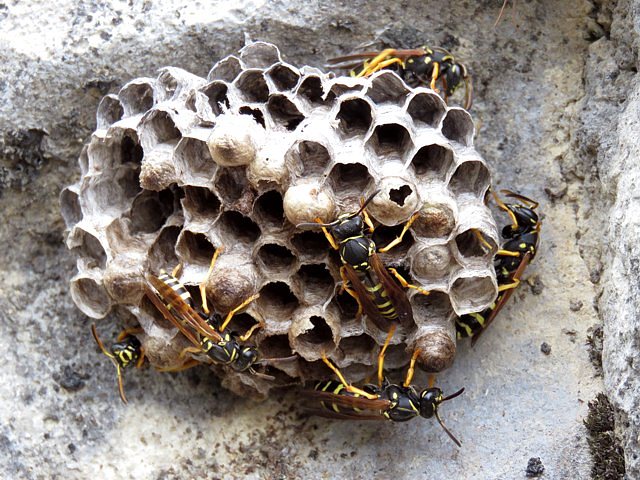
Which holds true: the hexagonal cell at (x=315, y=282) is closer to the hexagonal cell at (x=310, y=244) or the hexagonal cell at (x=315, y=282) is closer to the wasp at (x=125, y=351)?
the hexagonal cell at (x=310, y=244)

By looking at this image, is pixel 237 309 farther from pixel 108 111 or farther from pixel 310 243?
pixel 108 111

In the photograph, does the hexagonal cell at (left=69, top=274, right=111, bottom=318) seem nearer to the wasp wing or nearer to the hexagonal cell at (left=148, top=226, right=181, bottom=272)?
the hexagonal cell at (left=148, top=226, right=181, bottom=272)

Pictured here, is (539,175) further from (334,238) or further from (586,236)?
(334,238)

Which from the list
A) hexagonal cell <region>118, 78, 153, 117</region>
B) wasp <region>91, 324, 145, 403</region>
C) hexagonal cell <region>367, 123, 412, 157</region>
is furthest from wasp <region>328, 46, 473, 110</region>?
wasp <region>91, 324, 145, 403</region>

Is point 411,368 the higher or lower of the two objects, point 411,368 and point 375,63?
the lower

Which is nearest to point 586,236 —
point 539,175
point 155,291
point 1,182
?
point 539,175

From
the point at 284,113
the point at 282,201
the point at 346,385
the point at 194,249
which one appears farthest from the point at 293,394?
the point at 284,113
